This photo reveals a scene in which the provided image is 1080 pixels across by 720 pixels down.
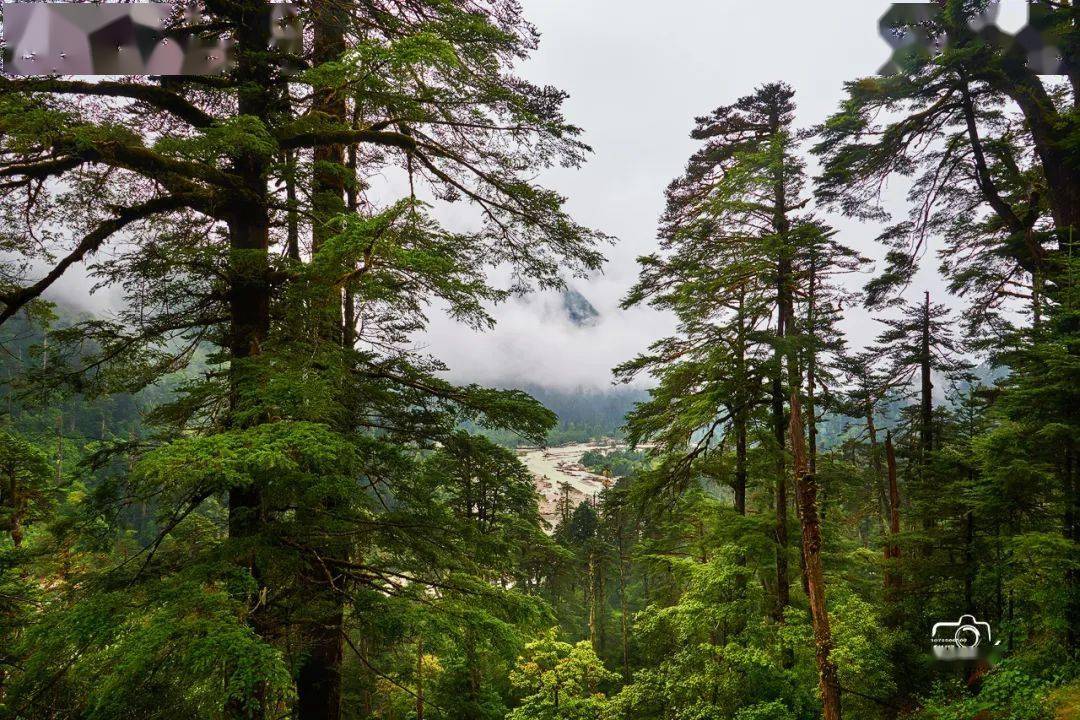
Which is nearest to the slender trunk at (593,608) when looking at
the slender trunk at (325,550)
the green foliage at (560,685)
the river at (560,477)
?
the green foliage at (560,685)

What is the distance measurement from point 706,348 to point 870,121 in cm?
548

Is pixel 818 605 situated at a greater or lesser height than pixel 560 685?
greater

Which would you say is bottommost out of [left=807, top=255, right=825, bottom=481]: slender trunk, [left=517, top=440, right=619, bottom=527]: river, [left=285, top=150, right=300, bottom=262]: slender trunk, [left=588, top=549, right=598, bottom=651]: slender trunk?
[left=517, top=440, right=619, bottom=527]: river

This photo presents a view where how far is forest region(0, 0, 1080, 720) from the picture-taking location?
11.0 feet

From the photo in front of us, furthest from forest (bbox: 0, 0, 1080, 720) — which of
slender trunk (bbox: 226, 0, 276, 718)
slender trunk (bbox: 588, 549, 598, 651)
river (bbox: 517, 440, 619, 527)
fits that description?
river (bbox: 517, 440, 619, 527)

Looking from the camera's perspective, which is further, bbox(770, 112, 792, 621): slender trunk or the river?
the river

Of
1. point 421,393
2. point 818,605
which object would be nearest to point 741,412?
point 818,605

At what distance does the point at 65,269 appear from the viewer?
3941 mm

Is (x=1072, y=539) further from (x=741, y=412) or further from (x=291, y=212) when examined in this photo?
(x=291, y=212)

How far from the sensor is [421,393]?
557 cm

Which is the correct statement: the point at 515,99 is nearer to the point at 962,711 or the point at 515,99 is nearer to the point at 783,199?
the point at 783,199

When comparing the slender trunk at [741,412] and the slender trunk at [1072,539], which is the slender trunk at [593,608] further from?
the slender trunk at [1072,539]

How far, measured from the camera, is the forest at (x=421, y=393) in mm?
3367

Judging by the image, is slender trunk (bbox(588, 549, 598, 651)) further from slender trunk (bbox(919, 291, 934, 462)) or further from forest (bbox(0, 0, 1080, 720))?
slender trunk (bbox(919, 291, 934, 462))
